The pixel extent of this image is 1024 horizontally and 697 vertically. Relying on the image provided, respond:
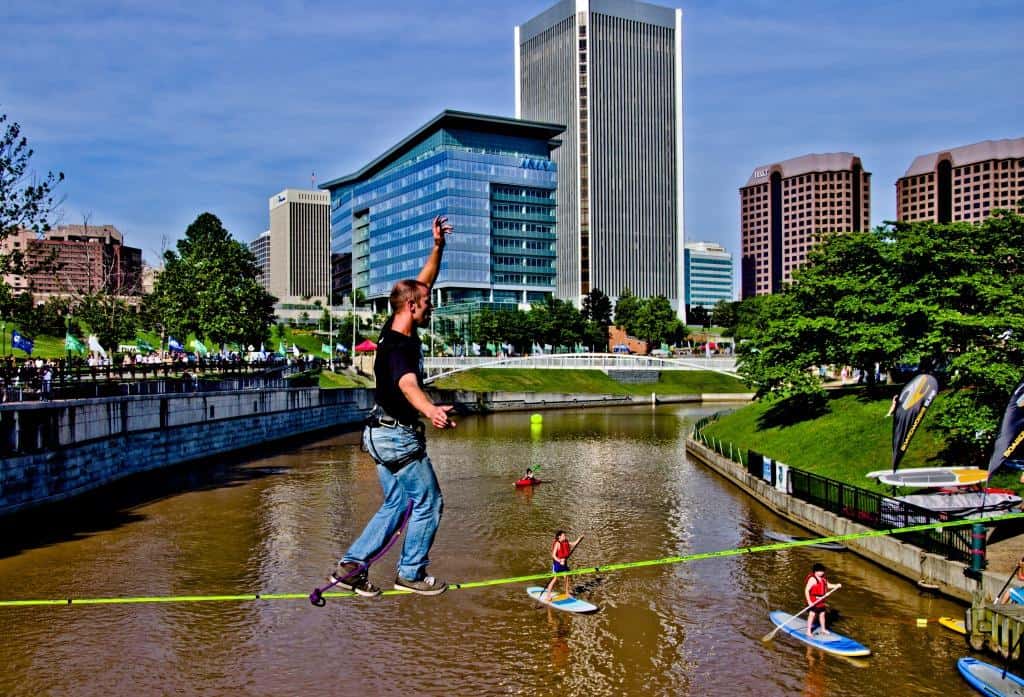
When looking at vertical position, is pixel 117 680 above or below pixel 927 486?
below

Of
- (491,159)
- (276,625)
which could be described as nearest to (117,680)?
(276,625)

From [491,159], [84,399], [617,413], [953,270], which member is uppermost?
[491,159]

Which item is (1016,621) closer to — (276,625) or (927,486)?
(927,486)

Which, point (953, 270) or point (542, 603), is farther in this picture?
point (953, 270)

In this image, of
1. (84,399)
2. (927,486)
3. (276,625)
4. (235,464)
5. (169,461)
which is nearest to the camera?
(276,625)

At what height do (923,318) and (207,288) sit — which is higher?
(207,288)

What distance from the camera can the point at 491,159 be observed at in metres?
187

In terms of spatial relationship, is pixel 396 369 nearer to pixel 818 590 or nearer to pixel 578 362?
pixel 818 590

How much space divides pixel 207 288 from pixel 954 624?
275 feet

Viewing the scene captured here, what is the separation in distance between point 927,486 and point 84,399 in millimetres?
41112

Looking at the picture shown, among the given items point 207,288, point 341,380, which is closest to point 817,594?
point 207,288

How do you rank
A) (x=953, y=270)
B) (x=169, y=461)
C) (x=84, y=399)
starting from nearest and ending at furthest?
(x=84, y=399) < (x=953, y=270) < (x=169, y=461)

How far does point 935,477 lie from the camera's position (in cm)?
3709

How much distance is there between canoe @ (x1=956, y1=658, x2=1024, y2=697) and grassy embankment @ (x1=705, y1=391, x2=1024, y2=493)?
1422 centimetres
